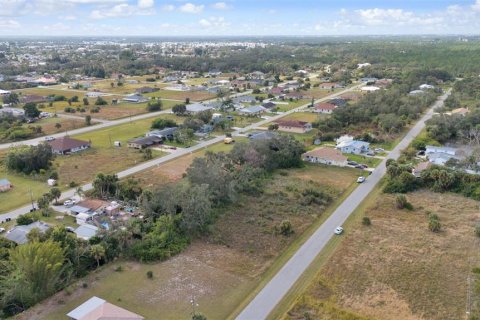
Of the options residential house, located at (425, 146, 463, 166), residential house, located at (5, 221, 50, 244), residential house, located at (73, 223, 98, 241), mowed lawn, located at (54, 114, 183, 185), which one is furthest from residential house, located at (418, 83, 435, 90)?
residential house, located at (5, 221, 50, 244)

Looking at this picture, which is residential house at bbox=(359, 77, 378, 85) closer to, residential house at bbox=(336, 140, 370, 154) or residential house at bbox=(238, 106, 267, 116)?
residential house at bbox=(238, 106, 267, 116)

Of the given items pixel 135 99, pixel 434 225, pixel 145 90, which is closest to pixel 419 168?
pixel 434 225

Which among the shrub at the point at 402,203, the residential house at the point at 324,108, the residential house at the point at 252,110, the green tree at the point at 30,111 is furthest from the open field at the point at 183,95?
the shrub at the point at 402,203

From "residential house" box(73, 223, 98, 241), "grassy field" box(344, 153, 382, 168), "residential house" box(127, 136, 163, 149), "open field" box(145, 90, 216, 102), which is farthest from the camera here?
"open field" box(145, 90, 216, 102)

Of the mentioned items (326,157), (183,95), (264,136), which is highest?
(264,136)

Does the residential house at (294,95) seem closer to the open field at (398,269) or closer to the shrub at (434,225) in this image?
the open field at (398,269)

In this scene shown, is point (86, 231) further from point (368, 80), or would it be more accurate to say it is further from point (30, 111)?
point (368, 80)
